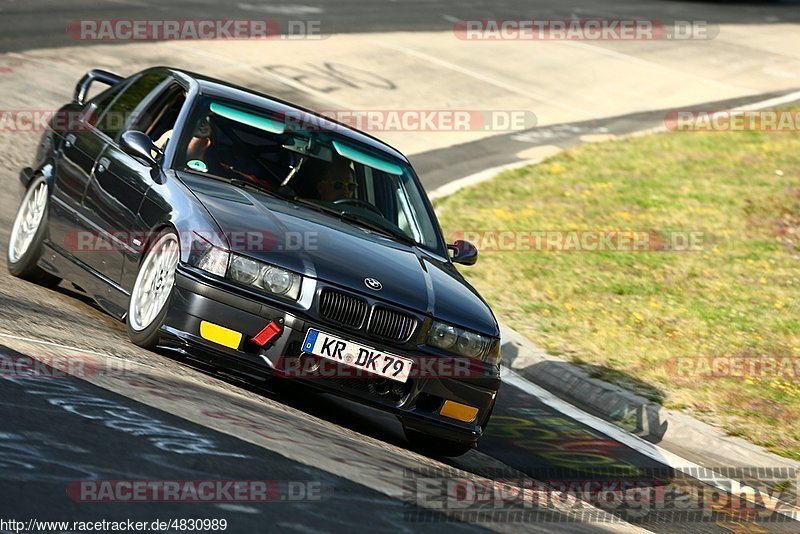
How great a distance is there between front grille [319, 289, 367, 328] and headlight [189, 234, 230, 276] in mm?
523

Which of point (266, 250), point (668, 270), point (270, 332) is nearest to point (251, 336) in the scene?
point (270, 332)

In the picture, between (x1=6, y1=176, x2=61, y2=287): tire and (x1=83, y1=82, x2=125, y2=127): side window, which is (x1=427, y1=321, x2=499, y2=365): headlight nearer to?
Answer: (x1=6, y1=176, x2=61, y2=287): tire

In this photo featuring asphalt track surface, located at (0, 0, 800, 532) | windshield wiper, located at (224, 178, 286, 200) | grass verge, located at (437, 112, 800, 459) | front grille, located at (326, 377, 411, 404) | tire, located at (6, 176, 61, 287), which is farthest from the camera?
grass verge, located at (437, 112, 800, 459)

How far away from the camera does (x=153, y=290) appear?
7.05 m

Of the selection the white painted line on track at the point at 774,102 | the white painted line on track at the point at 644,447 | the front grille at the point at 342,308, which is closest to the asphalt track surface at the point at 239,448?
the white painted line on track at the point at 644,447

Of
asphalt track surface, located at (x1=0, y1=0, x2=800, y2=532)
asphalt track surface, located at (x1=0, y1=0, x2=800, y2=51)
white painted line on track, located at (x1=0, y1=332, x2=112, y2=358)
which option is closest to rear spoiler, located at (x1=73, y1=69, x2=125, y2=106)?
asphalt track surface, located at (x1=0, y1=0, x2=800, y2=532)

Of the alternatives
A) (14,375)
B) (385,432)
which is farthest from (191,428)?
(385,432)

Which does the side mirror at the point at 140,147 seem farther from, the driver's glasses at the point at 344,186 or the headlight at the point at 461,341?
the headlight at the point at 461,341

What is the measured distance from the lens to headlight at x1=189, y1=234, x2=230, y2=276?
6.67 metres

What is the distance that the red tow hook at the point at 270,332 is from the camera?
21.6ft

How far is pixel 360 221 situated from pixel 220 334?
4.97 ft

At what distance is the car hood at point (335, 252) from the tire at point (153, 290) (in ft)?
1.01

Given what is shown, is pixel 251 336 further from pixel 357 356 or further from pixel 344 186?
pixel 344 186

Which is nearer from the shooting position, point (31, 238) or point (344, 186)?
point (344, 186)
